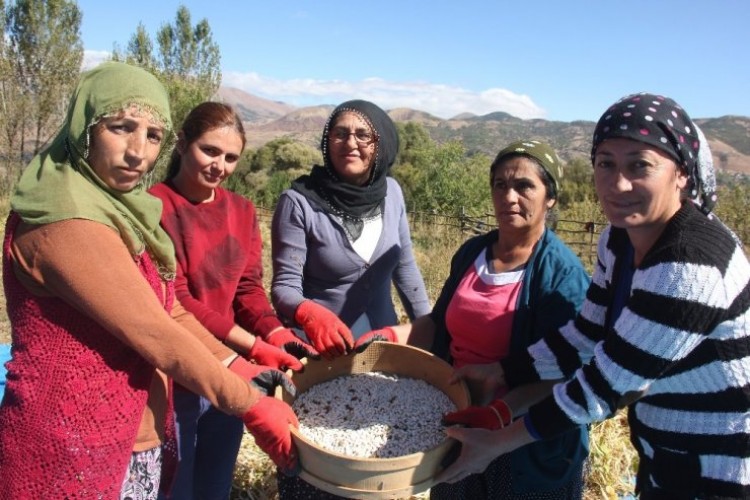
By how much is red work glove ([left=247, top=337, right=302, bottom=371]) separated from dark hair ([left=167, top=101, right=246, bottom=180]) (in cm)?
77

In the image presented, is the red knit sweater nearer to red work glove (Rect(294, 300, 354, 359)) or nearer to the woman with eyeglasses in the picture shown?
the woman with eyeglasses

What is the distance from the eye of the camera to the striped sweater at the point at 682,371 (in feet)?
4.04

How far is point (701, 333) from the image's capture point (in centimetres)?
125

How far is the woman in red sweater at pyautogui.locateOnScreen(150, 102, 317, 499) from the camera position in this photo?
203 cm

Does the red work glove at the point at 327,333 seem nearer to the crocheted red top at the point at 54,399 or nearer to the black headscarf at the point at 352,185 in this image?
the black headscarf at the point at 352,185

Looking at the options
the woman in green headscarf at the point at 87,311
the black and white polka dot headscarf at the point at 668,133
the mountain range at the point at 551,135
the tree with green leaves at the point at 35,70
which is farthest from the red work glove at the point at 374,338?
the mountain range at the point at 551,135

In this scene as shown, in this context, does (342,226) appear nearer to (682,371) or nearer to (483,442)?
(483,442)

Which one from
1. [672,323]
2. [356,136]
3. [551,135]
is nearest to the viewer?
[672,323]

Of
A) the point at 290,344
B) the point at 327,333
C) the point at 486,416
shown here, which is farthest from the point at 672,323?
the point at 290,344

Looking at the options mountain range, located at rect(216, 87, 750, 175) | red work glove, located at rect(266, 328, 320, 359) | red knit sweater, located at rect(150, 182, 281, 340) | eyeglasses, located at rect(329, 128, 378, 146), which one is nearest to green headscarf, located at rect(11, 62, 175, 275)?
red knit sweater, located at rect(150, 182, 281, 340)

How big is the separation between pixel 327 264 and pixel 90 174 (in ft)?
3.78

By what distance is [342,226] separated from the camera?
2396 mm

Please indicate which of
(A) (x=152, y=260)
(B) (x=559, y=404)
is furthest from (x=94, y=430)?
(B) (x=559, y=404)

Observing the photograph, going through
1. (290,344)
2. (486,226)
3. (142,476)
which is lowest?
(486,226)
